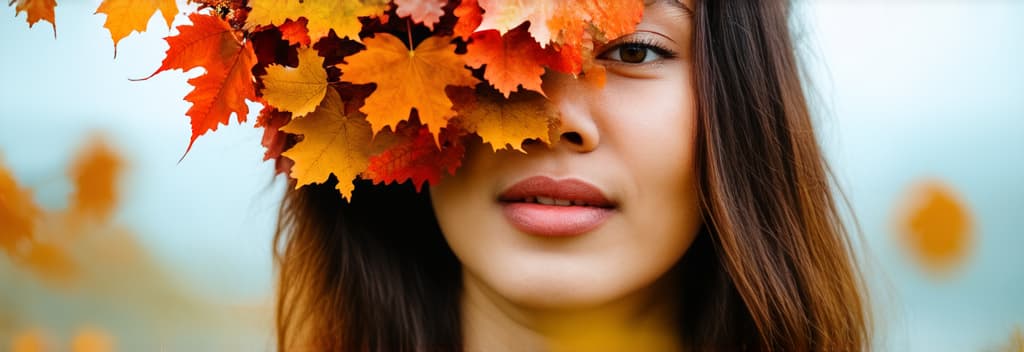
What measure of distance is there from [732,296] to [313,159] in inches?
36.7

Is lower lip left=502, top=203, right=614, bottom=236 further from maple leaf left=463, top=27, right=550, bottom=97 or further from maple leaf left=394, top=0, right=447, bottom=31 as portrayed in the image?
maple leaf left=394, top=0, right=447, bottom=31

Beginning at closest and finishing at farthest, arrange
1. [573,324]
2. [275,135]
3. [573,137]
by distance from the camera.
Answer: [573,137] < [275,135] < [573,324]

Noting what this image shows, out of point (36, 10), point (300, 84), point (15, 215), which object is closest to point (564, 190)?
point (300, 84)

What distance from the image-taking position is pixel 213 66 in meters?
1.58

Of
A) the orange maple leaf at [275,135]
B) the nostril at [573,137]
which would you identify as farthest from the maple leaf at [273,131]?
the nostril at [573,137]

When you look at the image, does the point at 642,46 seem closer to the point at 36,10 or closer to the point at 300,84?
the point at 300,84

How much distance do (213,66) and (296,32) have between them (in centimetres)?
15

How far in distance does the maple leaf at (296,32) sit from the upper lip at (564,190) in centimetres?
44

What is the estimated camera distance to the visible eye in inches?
67.6

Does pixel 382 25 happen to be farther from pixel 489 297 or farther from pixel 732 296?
pixel 732 296

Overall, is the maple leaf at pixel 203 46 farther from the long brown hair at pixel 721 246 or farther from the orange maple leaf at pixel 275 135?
the long brown hair at pixel 721 246

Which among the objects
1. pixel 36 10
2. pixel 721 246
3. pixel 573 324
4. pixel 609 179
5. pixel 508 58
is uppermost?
pixel 36 10

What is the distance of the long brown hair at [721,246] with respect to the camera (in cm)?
182

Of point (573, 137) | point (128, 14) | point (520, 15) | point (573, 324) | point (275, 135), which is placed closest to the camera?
point (520, 15)
